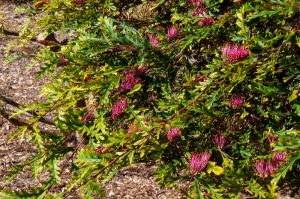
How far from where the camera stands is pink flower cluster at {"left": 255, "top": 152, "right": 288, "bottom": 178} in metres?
2.62

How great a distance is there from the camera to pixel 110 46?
2596mm

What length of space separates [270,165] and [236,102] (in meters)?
0.42

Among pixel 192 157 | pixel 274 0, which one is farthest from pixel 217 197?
pixel 274 0

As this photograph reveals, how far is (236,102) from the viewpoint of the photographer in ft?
8.91

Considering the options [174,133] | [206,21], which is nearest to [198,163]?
[174,133]

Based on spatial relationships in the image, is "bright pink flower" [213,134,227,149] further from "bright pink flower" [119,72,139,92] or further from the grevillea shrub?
"bright pink flower" [119,72,139,92]

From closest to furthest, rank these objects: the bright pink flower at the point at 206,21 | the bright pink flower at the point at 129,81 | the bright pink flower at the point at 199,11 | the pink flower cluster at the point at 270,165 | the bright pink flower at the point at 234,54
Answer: the bright pink flower at the point at 234,54
the pink flower cluster at the point at 270,165
the bright pink flower at the point at 129,81
the bright pink flower at the point at 206,21
the bright pink flower at the point at 199,11

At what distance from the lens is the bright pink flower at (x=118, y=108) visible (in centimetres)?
269

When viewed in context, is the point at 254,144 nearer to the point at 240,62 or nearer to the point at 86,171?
the point at 240,62

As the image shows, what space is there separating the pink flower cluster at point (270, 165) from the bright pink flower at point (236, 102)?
0.37 meters

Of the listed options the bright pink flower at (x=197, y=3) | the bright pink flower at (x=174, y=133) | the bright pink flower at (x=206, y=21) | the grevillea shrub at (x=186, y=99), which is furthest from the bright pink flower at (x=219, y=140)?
the bright pink flower at (x=197, y=3)

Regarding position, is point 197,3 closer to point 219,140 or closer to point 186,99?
point 186,99

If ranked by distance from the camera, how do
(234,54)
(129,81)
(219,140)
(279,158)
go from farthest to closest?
(219,140) < (129,81) < (279,158) < (234,54)

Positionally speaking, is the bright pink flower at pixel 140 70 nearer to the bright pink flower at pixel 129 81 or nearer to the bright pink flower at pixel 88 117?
the bright pink flower at pixel 129 81
